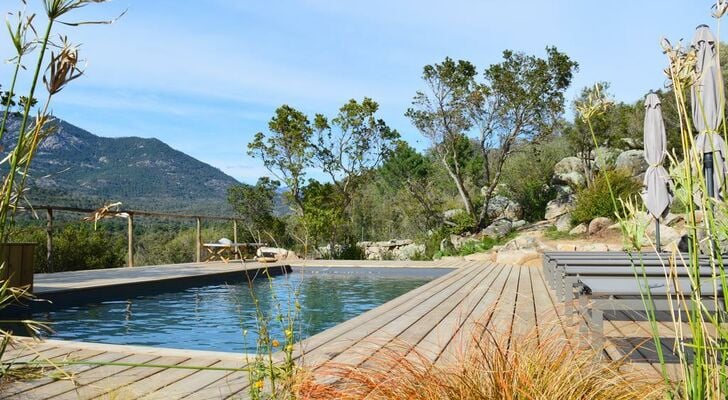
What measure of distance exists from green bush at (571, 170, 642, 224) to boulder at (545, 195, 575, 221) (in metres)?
1.74

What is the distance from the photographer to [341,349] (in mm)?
3104

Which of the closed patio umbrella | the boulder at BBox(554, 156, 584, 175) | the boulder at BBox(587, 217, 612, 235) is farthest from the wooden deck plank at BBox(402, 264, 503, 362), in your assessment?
the boulder at BBox(554, 156, 584, 175)

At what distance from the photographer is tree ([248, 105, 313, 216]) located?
1588cm

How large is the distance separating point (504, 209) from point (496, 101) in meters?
3.14

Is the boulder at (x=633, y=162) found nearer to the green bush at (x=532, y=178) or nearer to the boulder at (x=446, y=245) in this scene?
the green bush at (x=532, y=178)

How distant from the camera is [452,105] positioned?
15.8 meters

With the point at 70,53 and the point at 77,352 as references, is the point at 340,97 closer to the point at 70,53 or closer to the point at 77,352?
the point at 77,352

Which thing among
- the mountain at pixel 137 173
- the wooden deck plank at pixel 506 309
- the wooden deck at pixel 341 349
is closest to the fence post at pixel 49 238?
the wooden deck at pixel 341 349

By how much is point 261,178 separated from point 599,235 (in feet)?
27.1

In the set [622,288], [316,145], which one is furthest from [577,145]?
[622,288]

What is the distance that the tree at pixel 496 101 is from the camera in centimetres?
1539

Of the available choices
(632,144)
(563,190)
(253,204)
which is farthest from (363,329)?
(632,144)

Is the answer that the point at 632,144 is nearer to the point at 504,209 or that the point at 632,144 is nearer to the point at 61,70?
the point at 504,209

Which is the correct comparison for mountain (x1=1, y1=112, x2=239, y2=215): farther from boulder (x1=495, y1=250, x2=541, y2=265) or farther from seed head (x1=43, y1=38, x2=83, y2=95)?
seed head (x1=43, y1=38, x2=83, y2=95)
